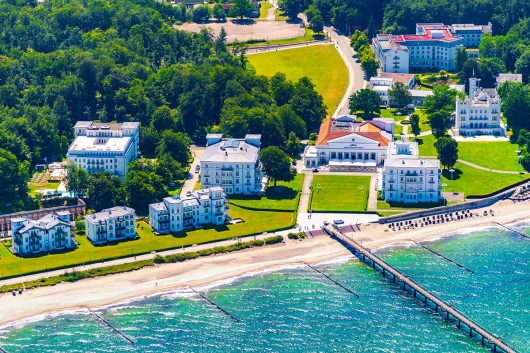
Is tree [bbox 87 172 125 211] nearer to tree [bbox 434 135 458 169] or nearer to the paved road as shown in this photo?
the paved road

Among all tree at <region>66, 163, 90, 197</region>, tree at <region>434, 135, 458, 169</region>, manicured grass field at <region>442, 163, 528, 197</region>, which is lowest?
manicured grass field at <region>442, 163, 528, 197</region>

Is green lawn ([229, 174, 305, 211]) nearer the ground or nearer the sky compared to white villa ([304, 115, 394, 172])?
nearer the ground

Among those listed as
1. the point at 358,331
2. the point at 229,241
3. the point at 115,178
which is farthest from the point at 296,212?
the point at 358,331

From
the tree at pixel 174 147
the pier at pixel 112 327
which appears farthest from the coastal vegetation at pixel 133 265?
the tree at pixel 174 147

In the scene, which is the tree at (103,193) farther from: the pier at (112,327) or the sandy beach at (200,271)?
the pier at (112,327)

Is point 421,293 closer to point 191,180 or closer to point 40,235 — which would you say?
point 40,235

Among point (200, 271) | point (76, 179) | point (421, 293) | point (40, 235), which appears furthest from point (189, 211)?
point (421, 293)

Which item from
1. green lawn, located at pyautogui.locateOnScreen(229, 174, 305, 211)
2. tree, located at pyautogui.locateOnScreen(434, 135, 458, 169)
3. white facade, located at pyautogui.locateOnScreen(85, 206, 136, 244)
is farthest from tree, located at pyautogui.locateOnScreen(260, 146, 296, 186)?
white facade, located at pyautogui.locateOnScreen(85, 206, 136, 244)
